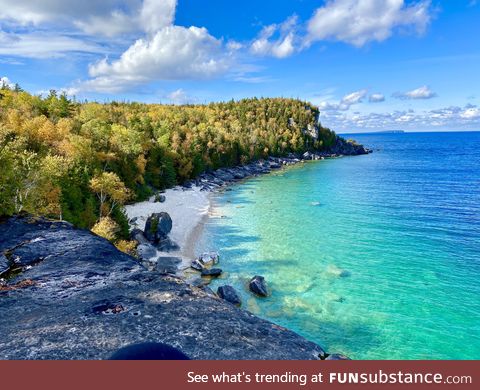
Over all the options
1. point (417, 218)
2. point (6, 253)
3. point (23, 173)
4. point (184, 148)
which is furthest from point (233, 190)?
point (6, 253)

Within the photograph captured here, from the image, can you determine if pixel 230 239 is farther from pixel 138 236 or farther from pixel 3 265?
pixel 3 265

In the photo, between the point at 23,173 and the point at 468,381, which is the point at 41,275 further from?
the point at 468,381

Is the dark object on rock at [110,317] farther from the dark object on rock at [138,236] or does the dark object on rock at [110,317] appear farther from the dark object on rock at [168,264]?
the dark object on rock at [138,236]

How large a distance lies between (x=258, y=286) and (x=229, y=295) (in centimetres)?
348

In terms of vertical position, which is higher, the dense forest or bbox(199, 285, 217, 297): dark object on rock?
the dense forest

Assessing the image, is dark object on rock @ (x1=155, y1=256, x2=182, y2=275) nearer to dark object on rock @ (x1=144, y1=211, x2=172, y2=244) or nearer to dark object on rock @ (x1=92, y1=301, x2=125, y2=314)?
dark object on rock @ (x1=144, y1=211, x2=172, y2=244)

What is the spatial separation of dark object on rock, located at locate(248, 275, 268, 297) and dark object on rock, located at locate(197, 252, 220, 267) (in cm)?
743

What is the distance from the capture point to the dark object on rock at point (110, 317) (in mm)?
14398

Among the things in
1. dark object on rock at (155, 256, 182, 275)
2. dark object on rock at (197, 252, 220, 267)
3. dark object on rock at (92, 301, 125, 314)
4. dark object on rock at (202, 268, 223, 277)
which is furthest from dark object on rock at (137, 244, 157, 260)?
dark object on rock at (92, 301, 125, 314)

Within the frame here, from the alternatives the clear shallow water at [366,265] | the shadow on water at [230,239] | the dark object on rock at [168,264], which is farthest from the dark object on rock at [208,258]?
the shadow on water at [230,239]

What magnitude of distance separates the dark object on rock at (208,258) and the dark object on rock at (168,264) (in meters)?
2.93

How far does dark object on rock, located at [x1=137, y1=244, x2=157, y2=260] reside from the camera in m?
42.5

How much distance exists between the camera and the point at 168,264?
4128cm

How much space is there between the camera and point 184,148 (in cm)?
10362
